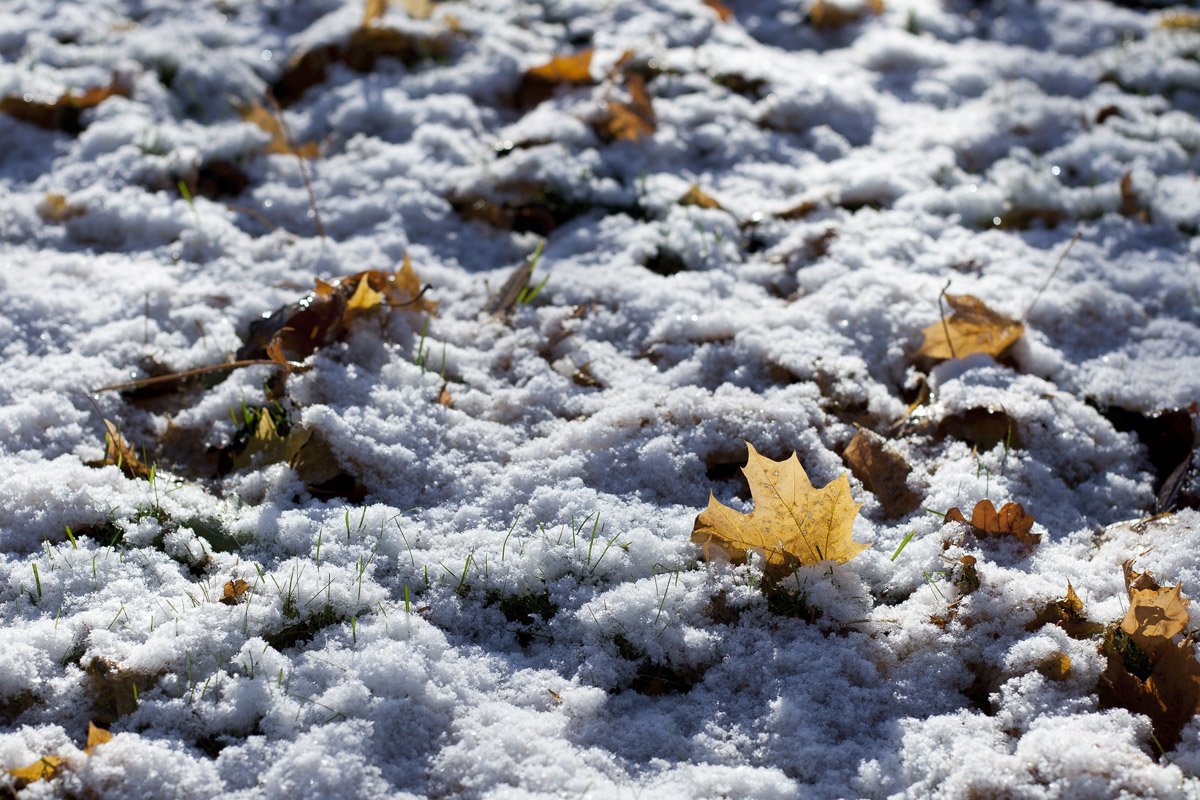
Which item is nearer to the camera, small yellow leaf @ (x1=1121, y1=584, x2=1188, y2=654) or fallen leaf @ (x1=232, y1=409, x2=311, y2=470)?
small yellow leaf @ (x1=1121, y1=584, x2=1188, y2=654)

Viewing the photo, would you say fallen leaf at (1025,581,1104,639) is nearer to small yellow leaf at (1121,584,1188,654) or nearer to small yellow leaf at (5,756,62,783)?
small yellow leaf at (1121,584,1188,654)

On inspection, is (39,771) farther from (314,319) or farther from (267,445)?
(314,319)

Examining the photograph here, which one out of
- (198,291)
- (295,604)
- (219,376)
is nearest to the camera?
(295,604)

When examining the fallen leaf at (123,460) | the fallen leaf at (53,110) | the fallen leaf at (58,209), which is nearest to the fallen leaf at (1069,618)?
the fallen leaf at (123,460)

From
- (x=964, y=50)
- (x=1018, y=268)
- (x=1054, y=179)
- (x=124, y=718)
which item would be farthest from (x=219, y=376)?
(x=964, y=50)

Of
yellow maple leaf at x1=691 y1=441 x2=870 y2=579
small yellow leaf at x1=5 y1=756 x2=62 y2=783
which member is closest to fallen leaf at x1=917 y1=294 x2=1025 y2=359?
yellow maple leaf at x1=691 y1=441 x2=870 y2=579

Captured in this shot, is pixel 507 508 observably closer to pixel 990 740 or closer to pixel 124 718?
pixel 124 718
